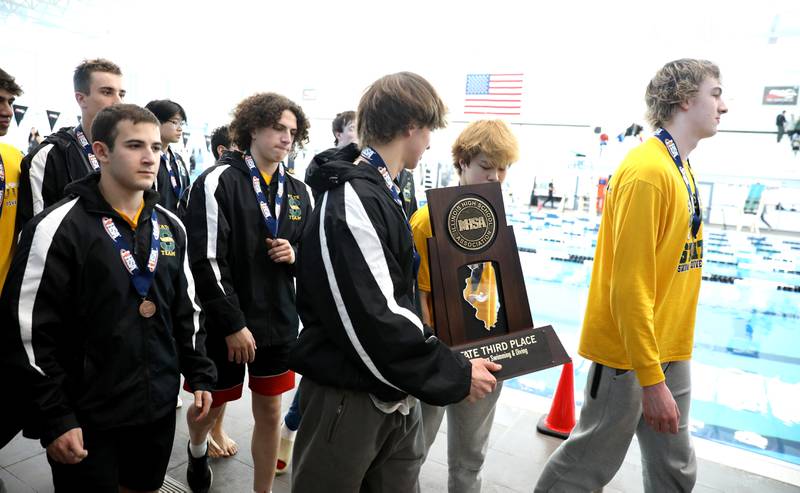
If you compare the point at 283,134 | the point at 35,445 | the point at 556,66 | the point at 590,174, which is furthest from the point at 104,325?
the point at 590,174

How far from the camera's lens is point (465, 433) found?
1.97m

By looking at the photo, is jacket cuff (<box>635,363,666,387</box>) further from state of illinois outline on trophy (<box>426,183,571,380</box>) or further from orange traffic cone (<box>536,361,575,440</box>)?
orange traffic cone (<box>536,361,575,440</box>)

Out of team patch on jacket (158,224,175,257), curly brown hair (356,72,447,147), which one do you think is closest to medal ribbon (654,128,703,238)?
curly brown hair (356,72,447,147)

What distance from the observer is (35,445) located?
2740 mm

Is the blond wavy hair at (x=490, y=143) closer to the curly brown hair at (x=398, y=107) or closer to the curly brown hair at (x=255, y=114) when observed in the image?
the curly brown hair at (x=398, y=107)

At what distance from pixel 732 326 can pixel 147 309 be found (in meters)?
6.79

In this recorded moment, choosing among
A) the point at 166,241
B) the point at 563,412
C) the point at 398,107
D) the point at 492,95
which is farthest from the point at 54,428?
the point at 492,95

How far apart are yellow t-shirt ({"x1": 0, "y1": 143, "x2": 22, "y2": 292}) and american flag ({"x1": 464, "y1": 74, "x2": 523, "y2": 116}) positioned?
7.09 metres

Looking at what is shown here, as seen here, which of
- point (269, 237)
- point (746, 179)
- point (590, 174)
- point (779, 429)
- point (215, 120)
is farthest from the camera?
point (590, 174)

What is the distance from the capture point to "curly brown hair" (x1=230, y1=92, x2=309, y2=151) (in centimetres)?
236

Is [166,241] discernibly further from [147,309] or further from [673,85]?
[673,85]

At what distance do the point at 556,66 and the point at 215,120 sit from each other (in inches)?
245

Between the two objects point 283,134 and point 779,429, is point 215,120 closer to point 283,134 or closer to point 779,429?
point 283,134

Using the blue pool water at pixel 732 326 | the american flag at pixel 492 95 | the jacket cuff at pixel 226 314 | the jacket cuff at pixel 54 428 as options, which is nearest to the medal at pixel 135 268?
the jacket cuff at pixel 54 428
